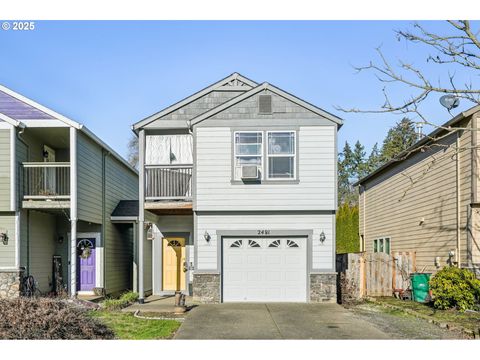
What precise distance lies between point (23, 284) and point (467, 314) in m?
11.9

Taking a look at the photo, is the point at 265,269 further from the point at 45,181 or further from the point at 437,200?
the point at 45,181

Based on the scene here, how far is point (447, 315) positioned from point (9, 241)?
39.2 feet

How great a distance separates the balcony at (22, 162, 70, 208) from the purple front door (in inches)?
109

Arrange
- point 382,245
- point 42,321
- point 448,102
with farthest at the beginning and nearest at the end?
point 382,245 → point 448,102 → point 42,321

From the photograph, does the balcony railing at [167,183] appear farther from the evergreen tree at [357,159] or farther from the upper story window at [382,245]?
the evergreen tree at [357,159]

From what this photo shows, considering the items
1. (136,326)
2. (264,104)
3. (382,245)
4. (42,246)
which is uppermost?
(264,104)

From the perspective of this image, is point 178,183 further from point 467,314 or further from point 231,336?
point 467,314

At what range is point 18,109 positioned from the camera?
54.8 feet

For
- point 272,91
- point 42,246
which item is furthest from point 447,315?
point 42,246

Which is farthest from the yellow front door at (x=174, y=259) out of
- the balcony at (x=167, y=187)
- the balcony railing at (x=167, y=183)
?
the balcony railing at (x=167, y=183)

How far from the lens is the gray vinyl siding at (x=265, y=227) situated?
1620 centimetres

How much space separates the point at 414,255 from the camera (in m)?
18.7

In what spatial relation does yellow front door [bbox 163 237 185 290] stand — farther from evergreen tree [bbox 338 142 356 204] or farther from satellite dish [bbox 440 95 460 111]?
evergreen tree [bbox 338 142 356 204]

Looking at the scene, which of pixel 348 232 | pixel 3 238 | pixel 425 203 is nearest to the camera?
pixel 3 238
